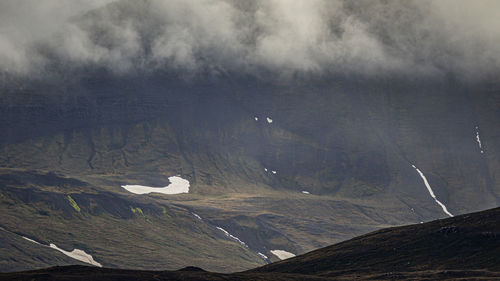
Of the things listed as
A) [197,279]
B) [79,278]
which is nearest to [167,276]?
[197,279]

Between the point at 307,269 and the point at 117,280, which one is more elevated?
the point at 307,269

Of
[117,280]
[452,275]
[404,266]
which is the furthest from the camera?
[404,266]

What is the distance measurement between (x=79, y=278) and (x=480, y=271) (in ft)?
213

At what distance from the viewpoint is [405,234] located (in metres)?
172

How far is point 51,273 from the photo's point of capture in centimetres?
13300

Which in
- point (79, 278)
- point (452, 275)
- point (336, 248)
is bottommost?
point (79, 278)

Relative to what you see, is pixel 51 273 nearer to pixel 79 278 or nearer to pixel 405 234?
pixel 79 278

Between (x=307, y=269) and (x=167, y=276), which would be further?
(x=307, y=269)

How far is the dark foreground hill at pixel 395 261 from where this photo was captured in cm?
13500

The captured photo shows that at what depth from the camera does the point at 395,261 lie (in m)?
159

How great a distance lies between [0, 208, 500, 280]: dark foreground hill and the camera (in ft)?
443

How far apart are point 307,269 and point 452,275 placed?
33324 mm

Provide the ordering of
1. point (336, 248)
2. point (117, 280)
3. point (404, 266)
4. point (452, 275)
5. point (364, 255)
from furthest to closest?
point (336, 248) → point (364, 255) → point (404, 266) → point (452, 275) → point (117, 280)

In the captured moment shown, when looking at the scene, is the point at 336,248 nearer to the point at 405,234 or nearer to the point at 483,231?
the point at 405,234
